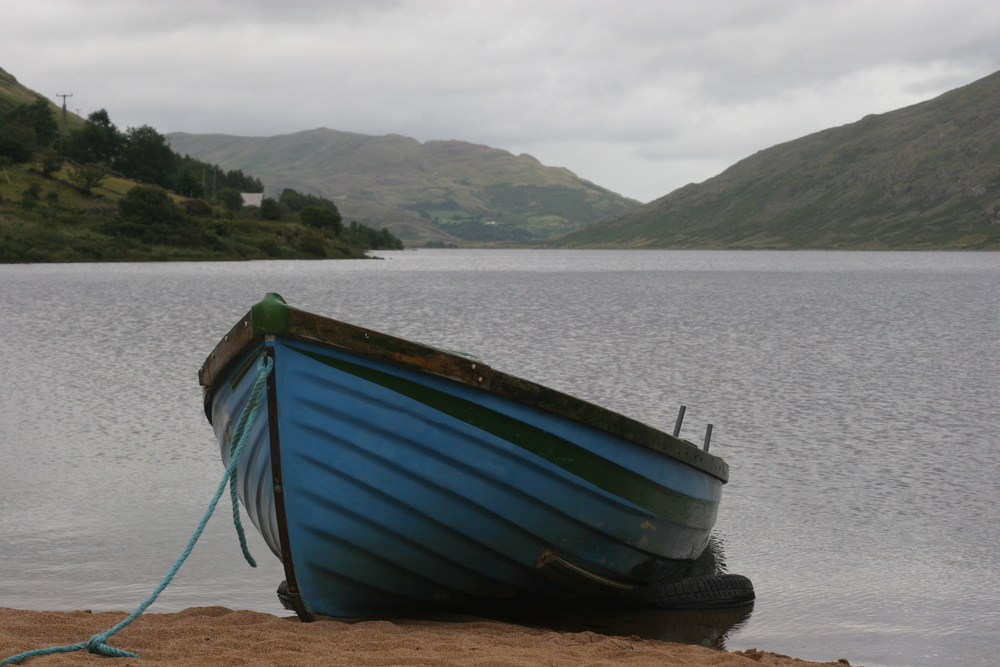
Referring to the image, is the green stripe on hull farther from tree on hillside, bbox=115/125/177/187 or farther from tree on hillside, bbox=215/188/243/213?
tree on hillside, bbox=215/188/243/213

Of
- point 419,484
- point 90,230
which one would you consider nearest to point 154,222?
point 90,230

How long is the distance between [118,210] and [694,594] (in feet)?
372

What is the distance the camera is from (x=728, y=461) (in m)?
15.0

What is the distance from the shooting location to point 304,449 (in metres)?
6.83

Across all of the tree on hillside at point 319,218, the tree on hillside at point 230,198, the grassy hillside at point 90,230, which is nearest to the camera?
the grassy hillside at point 90,230

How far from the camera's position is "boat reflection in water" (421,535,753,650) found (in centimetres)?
828

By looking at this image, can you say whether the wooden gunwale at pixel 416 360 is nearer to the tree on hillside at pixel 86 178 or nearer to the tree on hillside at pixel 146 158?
the tree on hillside at pixel 86 178

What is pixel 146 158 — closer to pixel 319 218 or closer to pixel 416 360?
pixel 319 218

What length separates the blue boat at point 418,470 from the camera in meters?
6.70

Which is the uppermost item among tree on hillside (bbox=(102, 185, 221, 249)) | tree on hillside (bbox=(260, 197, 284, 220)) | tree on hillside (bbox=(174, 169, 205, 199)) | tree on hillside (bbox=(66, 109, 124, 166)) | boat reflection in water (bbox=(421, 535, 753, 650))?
tree on hillside (bbox=(66, 109, 124, 166))

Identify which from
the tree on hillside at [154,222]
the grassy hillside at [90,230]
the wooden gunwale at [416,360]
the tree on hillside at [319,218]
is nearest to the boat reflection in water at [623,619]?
the wooden gunwale at [416,360]

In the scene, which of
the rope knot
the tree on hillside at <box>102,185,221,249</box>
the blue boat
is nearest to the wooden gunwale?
the blue boat

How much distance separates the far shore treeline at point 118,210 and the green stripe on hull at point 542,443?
340ft

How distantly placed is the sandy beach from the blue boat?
0.38 m
